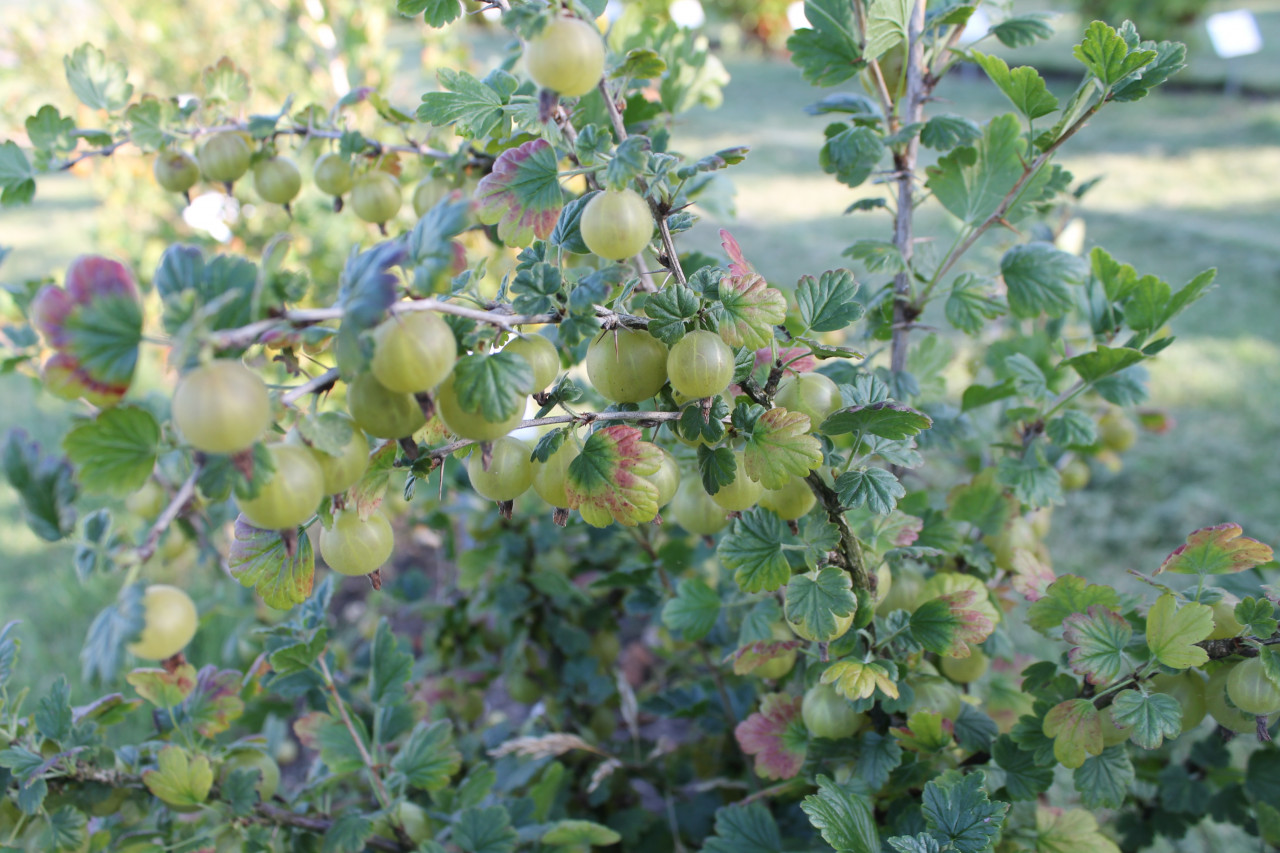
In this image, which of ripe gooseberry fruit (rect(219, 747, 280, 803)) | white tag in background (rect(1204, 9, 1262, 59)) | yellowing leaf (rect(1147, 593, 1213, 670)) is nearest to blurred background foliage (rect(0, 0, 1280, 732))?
yellowing leaf (rect(1147, 593, 1213, 670))

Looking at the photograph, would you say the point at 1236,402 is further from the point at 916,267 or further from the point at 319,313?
the point at 319,313

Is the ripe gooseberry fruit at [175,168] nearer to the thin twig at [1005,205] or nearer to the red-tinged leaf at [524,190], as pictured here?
the red-tinged leaf at [524,190]

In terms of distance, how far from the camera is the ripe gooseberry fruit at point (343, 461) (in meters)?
0.56

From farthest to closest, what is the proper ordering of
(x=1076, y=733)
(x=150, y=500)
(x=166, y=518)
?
1. (x=150, y=500)
2. (x=1076, y=733)
3. (x=166, y=518)

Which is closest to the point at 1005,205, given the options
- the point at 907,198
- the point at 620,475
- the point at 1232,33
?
the point at 907,198

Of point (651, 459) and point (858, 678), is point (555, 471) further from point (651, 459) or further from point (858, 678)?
point (858, 678)

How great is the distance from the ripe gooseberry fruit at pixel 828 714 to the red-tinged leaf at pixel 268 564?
0.53 metres

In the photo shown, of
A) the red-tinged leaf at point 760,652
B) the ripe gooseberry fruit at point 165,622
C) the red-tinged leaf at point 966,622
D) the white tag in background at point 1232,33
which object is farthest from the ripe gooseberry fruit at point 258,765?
the white tag in background at point 1232,33

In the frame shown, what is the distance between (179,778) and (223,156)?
705mm

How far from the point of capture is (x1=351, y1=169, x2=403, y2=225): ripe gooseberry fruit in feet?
3.34

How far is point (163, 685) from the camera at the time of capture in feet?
3.12

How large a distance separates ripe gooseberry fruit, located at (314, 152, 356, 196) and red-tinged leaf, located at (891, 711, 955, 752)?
2.99 feet

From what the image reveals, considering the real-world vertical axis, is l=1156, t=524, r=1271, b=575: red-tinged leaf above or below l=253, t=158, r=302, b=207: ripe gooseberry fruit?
below

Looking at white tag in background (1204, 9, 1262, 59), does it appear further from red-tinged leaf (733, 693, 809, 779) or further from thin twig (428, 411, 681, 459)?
thin twig (428, 411, 681, 459)
